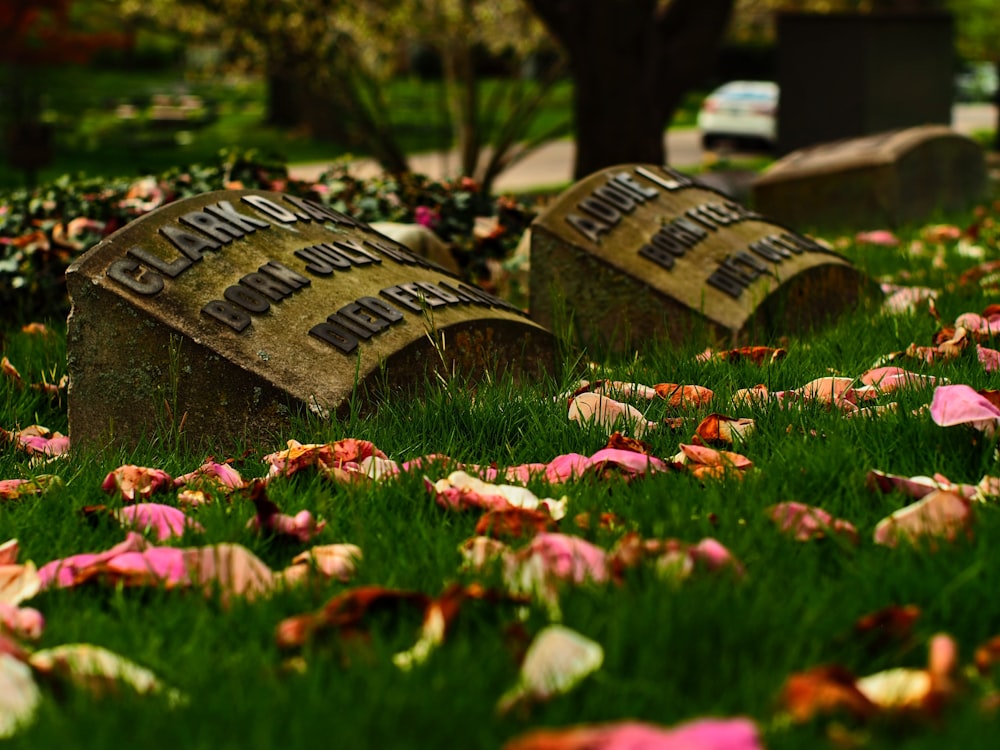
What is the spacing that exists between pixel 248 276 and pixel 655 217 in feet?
6.23

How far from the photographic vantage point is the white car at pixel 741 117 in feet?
87.7

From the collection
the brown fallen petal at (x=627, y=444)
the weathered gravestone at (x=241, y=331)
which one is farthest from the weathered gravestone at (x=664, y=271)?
the brown fallen petal at (x=627, y=444)

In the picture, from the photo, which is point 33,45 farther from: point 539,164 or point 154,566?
point 154,566

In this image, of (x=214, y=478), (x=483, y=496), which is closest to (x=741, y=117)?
(x=214, y=478)

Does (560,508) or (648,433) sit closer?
(560,508)

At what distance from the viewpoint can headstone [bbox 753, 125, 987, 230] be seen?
8.95m

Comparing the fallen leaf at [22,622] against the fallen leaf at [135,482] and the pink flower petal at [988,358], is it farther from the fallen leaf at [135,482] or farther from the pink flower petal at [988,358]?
the pink flower petal at [988,358]

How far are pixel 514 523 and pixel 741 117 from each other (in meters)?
25.1

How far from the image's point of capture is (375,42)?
16.0 m

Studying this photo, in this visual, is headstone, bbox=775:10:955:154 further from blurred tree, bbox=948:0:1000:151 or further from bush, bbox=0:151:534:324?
blurred tree, bbox=948:0:1000:151

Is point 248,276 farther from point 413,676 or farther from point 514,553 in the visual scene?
point 413,676

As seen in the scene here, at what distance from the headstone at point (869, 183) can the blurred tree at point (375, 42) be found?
280 centimetres

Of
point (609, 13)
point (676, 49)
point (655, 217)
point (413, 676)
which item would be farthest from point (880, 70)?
point (413, 676)

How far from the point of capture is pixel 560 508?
8.95 ft
